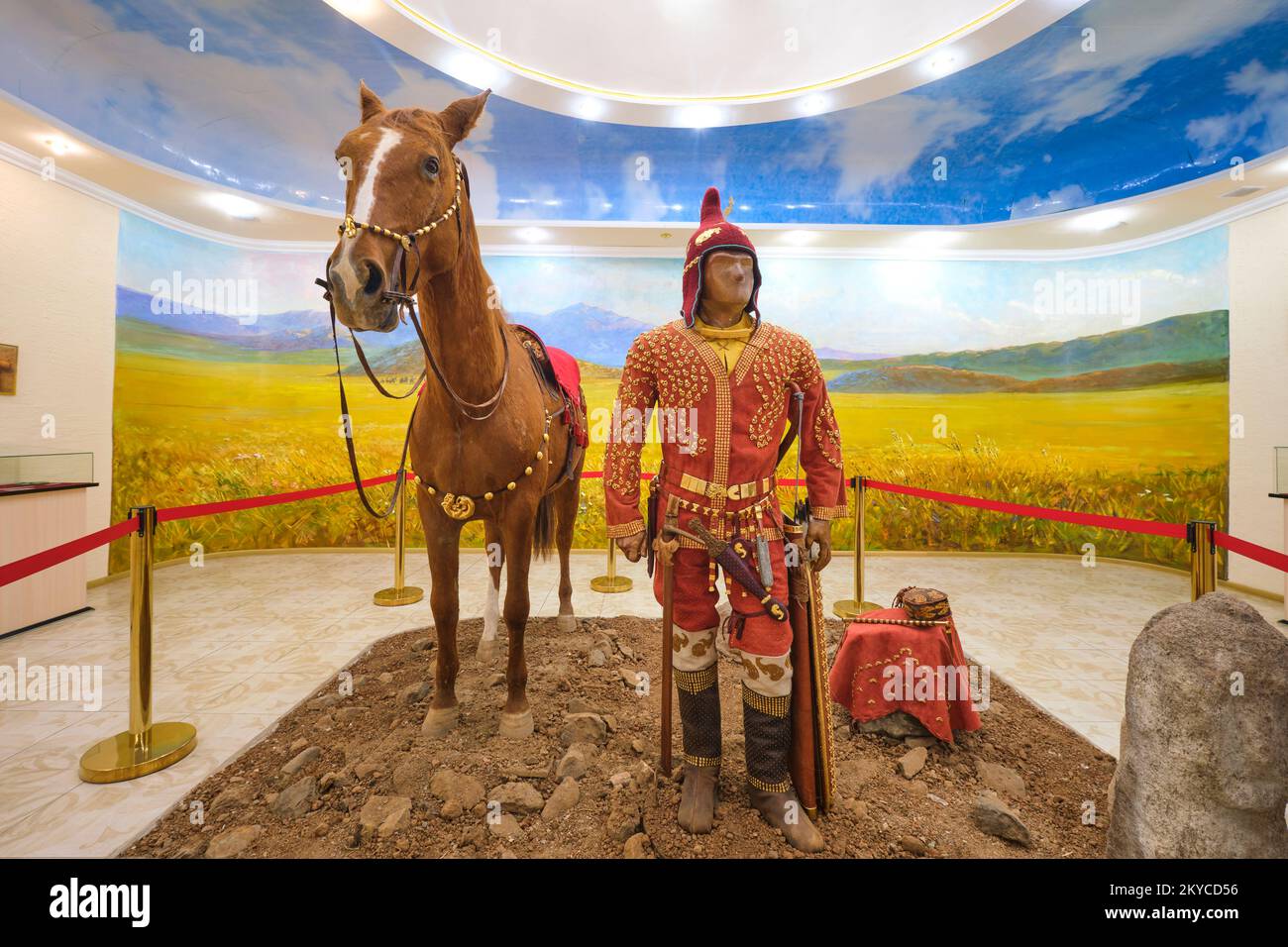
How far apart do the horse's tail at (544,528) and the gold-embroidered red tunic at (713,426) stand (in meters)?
1.33

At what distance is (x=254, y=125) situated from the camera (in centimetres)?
543

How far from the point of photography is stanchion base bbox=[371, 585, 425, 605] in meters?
4.41

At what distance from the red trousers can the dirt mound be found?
0.65m

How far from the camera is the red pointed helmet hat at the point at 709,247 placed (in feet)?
5.60

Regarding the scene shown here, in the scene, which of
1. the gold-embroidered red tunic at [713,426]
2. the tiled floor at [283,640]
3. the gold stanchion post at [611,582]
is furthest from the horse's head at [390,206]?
the gold stanchion post at [611,582]

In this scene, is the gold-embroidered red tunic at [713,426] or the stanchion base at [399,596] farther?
the stanchion base at [399,596]

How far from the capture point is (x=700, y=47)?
15.2 feet

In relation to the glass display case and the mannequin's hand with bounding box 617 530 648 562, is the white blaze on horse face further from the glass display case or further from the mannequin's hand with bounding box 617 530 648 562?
the glass display case

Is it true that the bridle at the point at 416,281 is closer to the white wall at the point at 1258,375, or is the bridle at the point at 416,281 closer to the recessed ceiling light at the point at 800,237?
the recessed ceiling light at the point at 800,237

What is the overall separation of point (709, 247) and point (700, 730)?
5.70 ft

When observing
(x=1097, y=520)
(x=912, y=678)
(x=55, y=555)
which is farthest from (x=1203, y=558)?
(x=55, y=555)


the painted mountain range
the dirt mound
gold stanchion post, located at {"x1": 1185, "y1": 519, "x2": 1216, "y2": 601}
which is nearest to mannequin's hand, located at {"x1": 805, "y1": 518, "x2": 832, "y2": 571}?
the dirt mound

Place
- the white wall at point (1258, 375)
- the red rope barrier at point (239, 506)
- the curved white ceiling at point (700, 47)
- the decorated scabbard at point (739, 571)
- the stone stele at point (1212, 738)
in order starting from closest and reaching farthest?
the stone stele at point (1212, 738)
the decorated scabbard at point (739, 571)
the red rope barrier at point (239, 506)
the curved white ceiling at point (700, 47)
the white wall at point (1258, 375)
